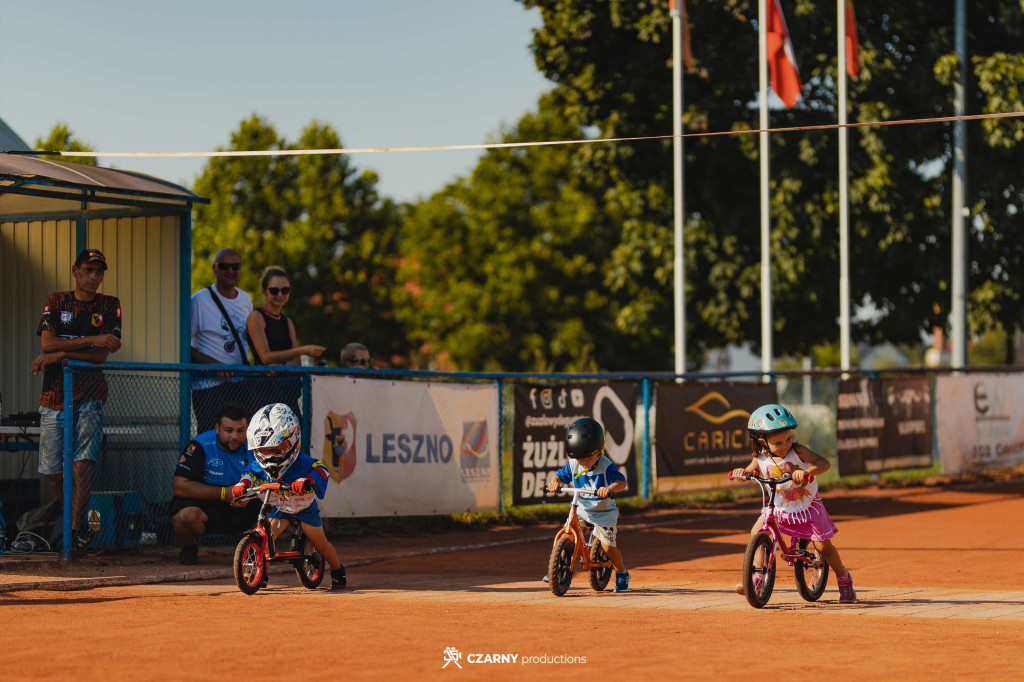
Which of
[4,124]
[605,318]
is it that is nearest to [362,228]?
[605,318]

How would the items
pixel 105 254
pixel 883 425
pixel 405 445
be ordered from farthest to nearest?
pixel 883 425, pixel 405 445, pixel 105 254

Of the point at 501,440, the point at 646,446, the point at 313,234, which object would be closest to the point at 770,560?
the point at 501,440

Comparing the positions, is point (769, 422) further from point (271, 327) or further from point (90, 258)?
point (90, 258)

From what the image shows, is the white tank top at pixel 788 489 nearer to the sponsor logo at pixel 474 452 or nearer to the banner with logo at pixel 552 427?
the sponsor logo at pixel 474 452

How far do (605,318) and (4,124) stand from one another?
45.0m

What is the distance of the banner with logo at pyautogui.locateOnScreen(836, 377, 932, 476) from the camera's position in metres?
21.2

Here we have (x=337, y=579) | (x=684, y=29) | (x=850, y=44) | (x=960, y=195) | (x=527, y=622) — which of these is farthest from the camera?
(x=960, y=195)

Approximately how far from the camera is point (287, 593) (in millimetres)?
10109

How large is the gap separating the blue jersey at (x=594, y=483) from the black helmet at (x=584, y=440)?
12 cm

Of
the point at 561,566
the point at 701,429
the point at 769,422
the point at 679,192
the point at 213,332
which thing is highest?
the point at 679,192

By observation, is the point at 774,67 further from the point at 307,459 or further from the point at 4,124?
the point at 307,459

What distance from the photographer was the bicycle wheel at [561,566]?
1001 cm

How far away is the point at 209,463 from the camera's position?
11586 mm

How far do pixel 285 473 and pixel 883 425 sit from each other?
46.6 feet
